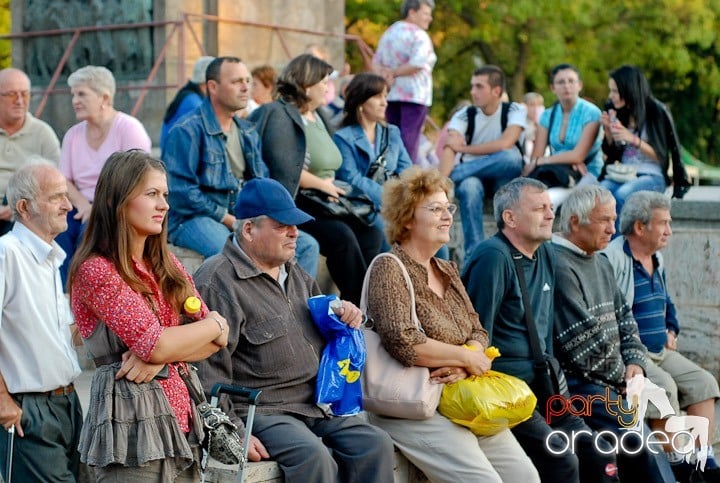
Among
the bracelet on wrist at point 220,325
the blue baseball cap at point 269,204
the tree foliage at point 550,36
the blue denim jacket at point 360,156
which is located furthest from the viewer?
the tree foliage at point 550,36

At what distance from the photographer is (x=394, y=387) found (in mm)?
5973

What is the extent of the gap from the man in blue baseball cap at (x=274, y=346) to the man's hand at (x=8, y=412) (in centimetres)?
75

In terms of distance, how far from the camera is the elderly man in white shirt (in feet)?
17.2

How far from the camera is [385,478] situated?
552 centimetres

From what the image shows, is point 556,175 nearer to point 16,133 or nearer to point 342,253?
point 342,253

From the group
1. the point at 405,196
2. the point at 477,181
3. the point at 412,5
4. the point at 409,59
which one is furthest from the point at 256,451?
the point at 412,5

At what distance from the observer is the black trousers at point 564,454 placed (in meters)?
6.42

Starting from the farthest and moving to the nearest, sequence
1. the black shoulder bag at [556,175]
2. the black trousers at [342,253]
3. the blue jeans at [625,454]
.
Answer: the black shoulder bag at [556,175] < the black trousers at [342,253] < the blue jeans at [625,454]

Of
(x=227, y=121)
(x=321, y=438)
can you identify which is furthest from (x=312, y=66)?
(x=321, y=438)

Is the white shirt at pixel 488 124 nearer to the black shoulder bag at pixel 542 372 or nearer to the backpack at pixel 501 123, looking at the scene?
the backpack at pixel 501 123

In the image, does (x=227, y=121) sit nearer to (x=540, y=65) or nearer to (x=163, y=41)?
(x=163, y=41)

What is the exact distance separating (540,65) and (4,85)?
18503 mm

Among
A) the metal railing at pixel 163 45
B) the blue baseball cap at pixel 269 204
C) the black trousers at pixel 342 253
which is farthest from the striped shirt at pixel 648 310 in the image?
the metal railing at pixel 163 45

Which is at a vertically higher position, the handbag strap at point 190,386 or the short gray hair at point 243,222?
the short gray hair at point 243,222
